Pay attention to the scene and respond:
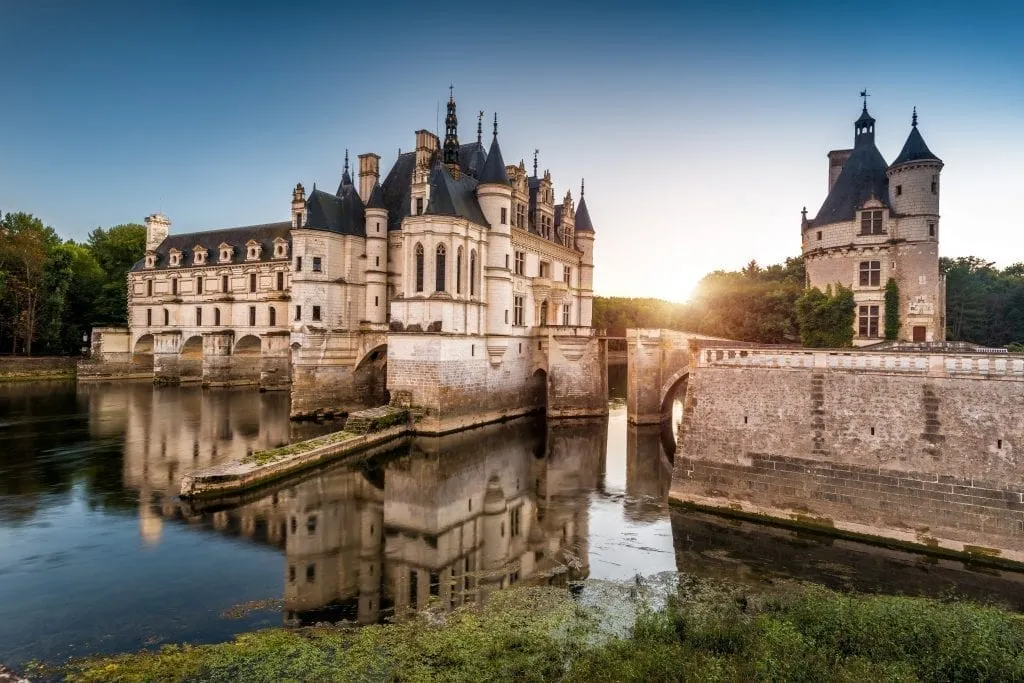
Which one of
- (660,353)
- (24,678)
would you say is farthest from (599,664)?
(660,353)

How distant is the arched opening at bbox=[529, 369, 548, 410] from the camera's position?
33.0 metres

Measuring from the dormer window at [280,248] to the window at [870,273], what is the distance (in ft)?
126

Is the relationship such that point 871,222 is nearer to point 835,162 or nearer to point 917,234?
point 917,234

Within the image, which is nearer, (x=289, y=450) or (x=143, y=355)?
(x=289, y=450)

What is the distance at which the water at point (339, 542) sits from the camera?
1049cm

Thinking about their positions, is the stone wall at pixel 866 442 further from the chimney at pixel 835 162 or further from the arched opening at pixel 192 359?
the arched opening at pixel 192 359

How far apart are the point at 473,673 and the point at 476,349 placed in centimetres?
2060

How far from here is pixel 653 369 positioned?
95.5 feet

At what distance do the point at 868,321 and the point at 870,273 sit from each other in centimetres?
212

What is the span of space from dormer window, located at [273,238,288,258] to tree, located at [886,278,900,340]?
3929 centimetres

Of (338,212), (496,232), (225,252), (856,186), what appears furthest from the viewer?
(225,252)

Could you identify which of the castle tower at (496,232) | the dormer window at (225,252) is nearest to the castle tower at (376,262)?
the castle tower at (496,232)

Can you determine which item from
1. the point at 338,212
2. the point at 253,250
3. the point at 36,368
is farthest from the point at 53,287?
the point at 338,212

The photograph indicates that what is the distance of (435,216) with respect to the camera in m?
25.7
